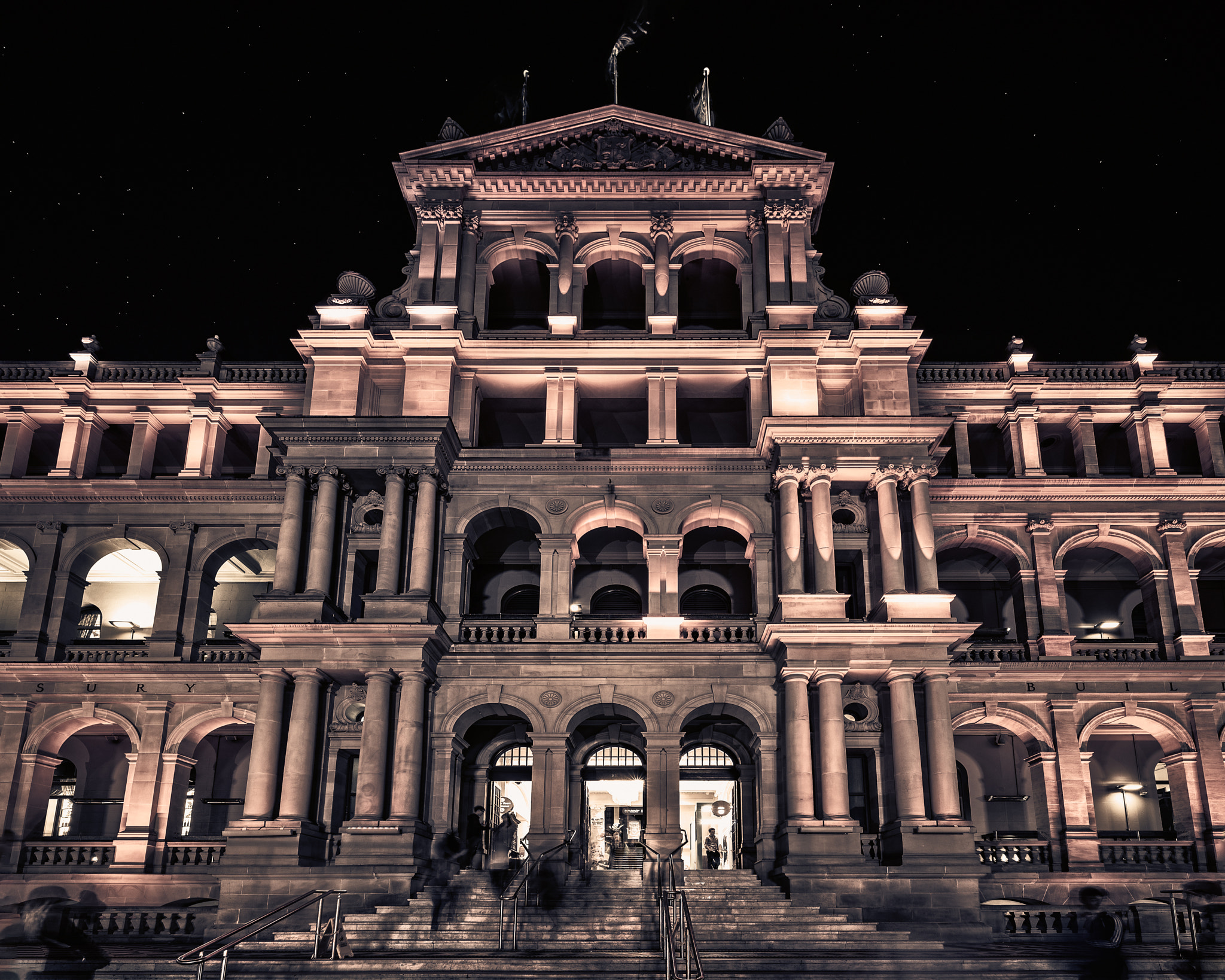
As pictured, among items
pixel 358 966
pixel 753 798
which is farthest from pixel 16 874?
pixel 753 798

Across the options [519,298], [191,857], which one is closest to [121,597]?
[191,857]

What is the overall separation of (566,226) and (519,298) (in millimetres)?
4020

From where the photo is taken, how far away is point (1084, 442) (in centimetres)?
3844

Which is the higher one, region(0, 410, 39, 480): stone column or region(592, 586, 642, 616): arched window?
region(0, 410, 39, 480): stone column

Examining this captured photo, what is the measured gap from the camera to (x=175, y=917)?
86.3 ft

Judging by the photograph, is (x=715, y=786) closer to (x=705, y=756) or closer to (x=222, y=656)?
(x=705, y=756)

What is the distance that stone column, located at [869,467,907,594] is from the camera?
31062mm

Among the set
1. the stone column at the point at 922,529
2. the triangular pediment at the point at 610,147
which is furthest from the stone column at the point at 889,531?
the triangular pediment at the point at 610,147

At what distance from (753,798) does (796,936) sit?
432 inches

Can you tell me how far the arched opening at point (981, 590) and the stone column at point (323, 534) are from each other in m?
21.1

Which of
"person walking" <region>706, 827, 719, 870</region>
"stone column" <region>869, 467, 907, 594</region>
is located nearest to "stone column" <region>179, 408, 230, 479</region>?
"person walking" <region>706, 827, 719, 870</region>

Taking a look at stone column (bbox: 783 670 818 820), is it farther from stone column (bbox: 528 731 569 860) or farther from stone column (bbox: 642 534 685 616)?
stone column (bbox: 528 731 569 860)

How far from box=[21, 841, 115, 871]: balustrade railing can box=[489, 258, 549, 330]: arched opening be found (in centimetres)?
2106

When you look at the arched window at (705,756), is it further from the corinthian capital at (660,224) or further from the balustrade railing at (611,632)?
the corinthian capital at (660,224)
